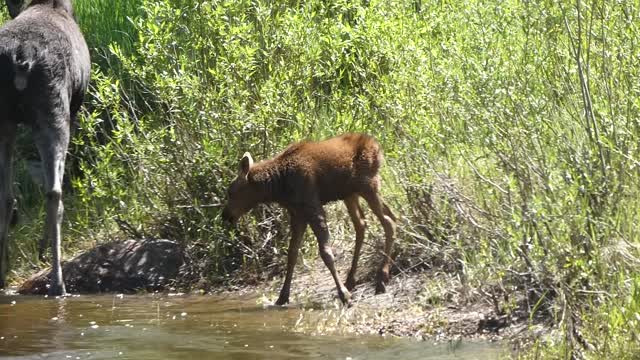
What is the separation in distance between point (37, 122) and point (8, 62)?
489 millimetres

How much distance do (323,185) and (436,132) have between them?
886mm

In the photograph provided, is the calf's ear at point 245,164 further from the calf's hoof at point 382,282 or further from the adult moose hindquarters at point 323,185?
the calf's hoof at point 382,282

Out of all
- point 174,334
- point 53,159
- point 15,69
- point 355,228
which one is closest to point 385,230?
point 355,228

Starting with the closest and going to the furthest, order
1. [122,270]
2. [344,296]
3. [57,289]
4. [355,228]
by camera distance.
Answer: [344,296]
[355,228]
[57,289]
[122,270]

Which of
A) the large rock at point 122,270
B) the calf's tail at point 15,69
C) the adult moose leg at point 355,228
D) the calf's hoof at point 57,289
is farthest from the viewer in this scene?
the large rock at point 122,270

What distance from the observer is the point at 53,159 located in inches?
374

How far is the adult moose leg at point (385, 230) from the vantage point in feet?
28.4

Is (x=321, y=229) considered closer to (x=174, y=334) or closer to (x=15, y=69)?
(x=174, y=334)

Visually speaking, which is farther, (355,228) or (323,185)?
(355,228)

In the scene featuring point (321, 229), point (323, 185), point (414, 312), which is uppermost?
point (323, 185)

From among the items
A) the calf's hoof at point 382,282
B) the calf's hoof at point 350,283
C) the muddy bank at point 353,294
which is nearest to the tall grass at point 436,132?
the muddy bank at point 353,294

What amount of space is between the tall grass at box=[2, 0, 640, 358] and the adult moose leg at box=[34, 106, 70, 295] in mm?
566

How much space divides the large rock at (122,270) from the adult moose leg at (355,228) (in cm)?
177

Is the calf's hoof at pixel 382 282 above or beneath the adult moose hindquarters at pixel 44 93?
beneath
